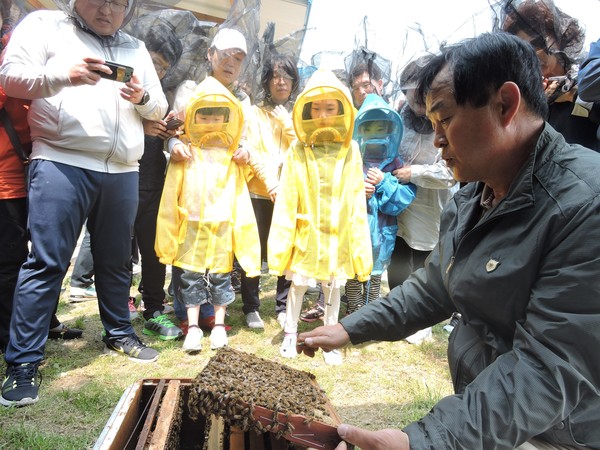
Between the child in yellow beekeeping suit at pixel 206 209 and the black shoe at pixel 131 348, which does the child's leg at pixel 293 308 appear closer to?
the child in yellow beekeeping suit at pixel 206 209

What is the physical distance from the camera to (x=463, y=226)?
1706 millimetres

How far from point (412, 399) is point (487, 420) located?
199cm

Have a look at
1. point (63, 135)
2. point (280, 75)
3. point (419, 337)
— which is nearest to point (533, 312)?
point (63, 135)

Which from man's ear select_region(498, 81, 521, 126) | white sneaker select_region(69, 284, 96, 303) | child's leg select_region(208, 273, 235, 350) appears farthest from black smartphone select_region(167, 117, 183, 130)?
man's ear select_region(498, 81, 521, 126)

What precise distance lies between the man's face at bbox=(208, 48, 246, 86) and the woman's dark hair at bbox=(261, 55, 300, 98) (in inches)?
14.7

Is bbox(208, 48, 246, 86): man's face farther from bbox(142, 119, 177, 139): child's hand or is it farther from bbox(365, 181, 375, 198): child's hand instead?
bbox(365, 181, 375, 198): child's hand

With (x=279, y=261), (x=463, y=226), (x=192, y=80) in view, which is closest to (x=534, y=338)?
(x=463, y=226)

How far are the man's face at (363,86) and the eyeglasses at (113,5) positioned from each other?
2.35 metres

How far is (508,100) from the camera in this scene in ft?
4.53

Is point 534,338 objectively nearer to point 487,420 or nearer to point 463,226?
point 487,420

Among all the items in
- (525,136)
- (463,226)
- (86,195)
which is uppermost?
(525,136)

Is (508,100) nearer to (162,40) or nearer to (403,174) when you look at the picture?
(403,174)

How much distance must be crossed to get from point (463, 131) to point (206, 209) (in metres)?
2.59

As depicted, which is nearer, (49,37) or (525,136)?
(525,136)
